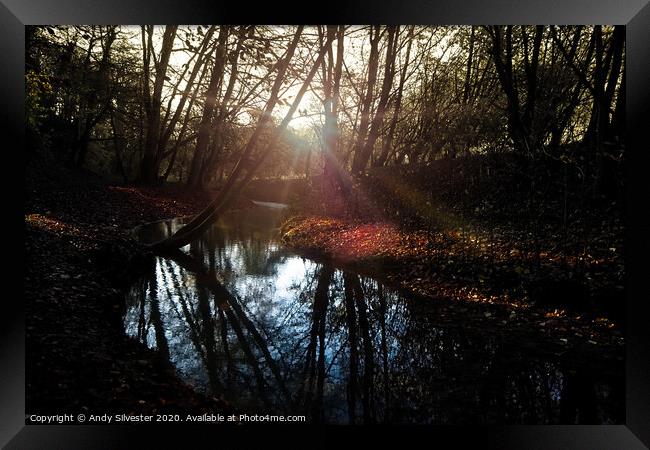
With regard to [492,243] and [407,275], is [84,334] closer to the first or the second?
[407,275]

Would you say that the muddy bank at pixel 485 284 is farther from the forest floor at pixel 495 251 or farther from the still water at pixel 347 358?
the still water at pixel 347 358

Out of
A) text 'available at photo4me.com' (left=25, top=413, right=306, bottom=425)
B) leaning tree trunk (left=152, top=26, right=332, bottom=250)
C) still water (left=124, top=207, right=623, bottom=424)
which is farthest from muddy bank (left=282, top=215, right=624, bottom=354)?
text 'available at photo4me.com' (left=25, top=413, right=306, bottom=425)

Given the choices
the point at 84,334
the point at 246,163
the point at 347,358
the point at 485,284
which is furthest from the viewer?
the point at 246,163

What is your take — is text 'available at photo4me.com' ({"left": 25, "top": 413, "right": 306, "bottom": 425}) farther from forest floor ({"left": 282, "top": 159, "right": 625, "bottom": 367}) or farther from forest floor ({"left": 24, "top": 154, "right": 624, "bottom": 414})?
forest floor ({"left": 282, "top": 159, "right": 625, "bottom": 367})

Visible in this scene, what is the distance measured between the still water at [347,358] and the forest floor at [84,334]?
492 mm

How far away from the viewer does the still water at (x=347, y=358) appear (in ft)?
14.6

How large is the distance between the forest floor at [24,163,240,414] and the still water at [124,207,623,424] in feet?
1.61

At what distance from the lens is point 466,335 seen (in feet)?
20.5

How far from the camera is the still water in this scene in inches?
175

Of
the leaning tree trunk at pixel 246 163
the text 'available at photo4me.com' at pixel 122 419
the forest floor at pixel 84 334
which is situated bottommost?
the text 'available at photo4me.com' at pixel 122 419
